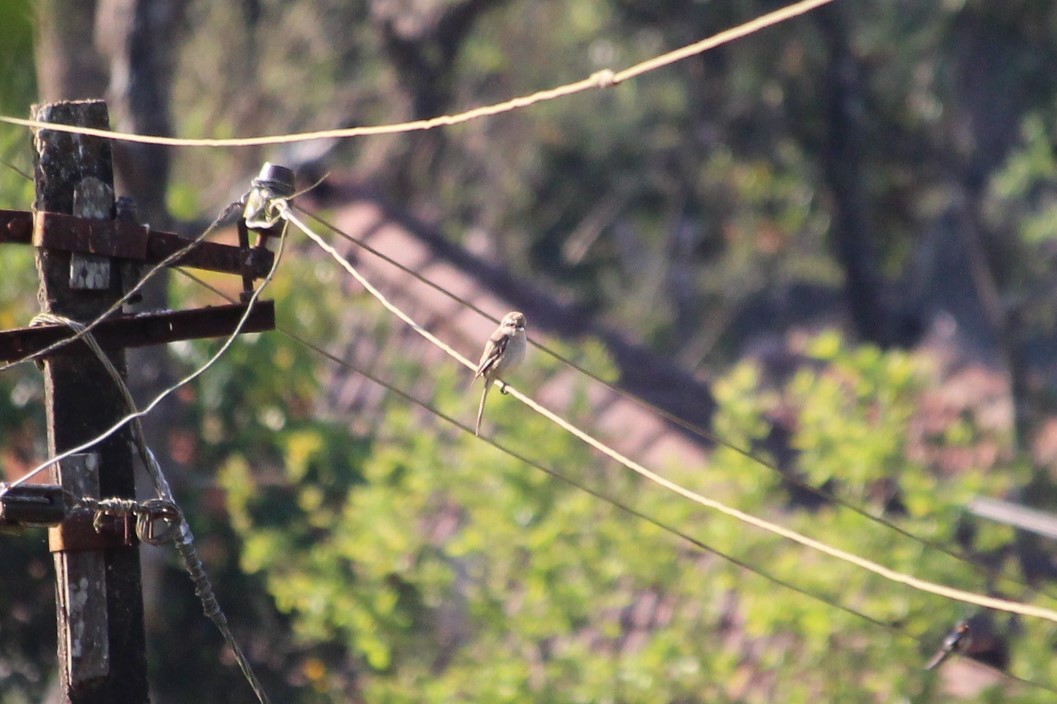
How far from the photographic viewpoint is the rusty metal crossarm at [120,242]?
542 cm

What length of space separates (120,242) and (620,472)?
5.98 meters

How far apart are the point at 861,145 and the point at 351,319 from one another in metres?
10.00

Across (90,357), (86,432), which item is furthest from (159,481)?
(90,357)

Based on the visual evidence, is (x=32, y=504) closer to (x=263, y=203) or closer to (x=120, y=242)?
(x=120, y=242)

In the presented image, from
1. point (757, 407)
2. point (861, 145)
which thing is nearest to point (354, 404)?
point (757, 407)

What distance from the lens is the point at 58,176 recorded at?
5527mm

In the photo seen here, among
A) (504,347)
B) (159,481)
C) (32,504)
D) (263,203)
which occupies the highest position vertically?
(504,347)

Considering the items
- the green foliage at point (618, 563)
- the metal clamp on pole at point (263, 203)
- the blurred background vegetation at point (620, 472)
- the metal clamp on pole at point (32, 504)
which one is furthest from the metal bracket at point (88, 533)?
the green foliage at point (618, 563)

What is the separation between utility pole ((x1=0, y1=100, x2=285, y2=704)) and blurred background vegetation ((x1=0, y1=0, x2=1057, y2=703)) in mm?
372

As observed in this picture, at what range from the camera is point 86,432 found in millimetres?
5547

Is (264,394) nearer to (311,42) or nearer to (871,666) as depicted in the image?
(871,666)

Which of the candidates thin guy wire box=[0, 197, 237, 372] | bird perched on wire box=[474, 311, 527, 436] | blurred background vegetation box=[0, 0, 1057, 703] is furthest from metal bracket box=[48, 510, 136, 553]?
bird perched on wire box=[474, 311, 527, 436]

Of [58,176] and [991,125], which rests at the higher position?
[991,125]

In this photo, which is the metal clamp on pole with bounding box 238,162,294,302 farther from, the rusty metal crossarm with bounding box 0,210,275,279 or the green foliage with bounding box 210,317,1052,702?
the green foliage with bounding box 210,317,1052,702
